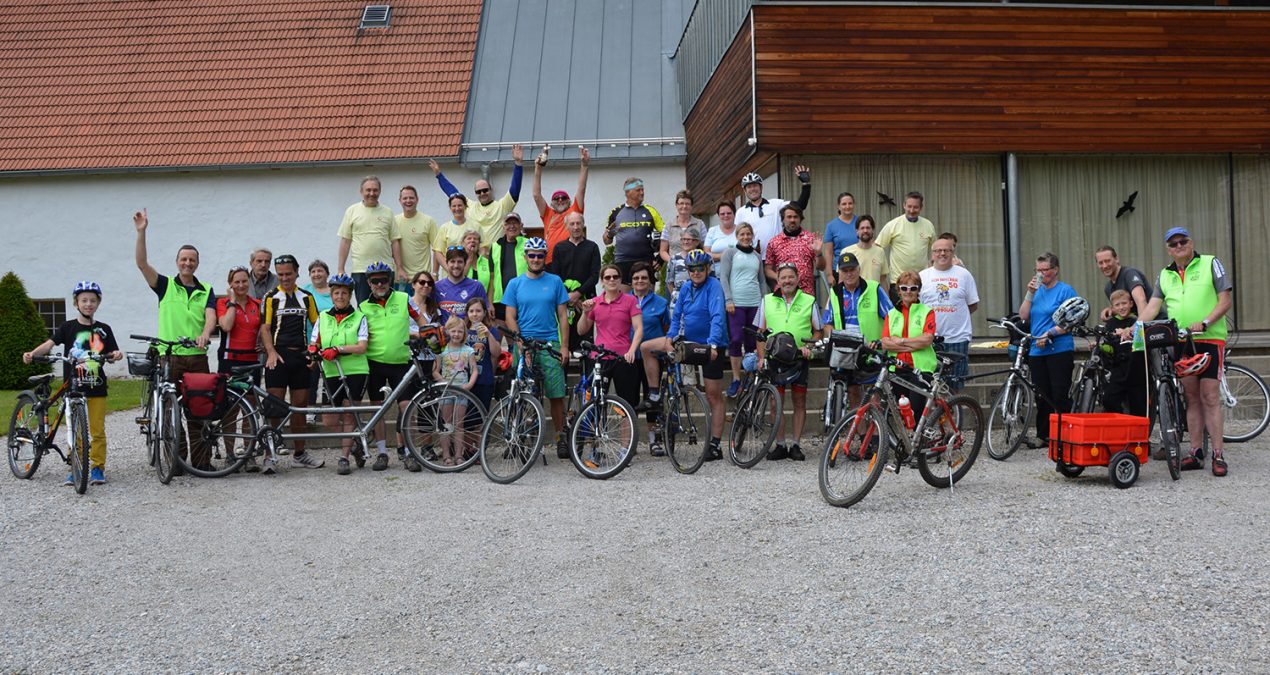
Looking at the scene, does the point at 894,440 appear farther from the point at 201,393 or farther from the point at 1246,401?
the point at 201,393

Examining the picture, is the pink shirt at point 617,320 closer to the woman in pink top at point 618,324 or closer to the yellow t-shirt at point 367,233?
the woman in pink top at point 618,324

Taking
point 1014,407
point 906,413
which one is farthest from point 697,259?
point 1014,407

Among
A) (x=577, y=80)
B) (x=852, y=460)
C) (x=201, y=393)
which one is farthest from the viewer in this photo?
(x=577, y=80)

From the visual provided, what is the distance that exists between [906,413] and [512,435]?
296 centimetres

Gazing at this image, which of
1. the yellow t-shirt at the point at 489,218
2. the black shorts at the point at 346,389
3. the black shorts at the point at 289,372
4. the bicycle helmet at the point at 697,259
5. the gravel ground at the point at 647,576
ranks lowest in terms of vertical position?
the gravel ground at the point at 647,576

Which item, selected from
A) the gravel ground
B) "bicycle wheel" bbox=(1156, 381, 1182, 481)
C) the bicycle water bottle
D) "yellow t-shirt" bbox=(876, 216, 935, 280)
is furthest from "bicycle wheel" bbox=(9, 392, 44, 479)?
"bicycle wheel" bbox=(1156, 381, 1182, 481)

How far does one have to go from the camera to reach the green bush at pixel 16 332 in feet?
61.9

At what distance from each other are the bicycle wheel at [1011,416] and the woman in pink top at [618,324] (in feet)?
9.73

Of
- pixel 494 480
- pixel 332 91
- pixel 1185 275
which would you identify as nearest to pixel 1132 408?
pixel 1185 275

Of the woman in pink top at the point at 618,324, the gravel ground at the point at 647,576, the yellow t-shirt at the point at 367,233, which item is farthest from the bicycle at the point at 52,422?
the woman in pink top at the point at 618,324

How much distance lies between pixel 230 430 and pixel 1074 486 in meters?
6.45

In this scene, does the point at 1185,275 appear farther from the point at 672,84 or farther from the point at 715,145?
the point at 672,84

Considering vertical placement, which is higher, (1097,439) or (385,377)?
(385,377)

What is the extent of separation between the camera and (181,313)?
937 centimetres
